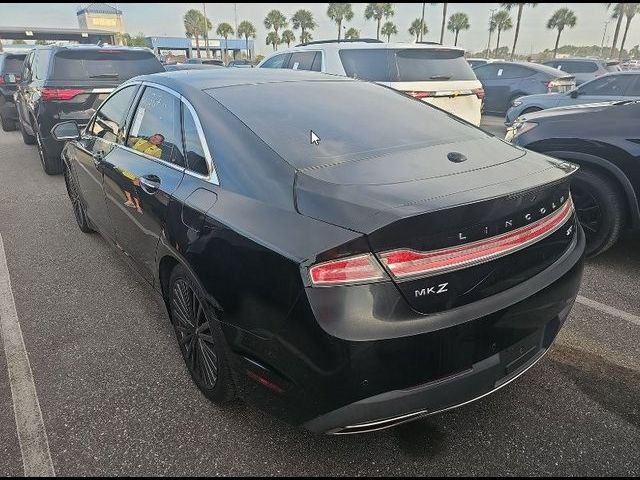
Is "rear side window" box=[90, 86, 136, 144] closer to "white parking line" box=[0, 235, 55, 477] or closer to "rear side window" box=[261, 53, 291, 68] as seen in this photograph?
"white parking line" box=[0, 235, 55, 477]

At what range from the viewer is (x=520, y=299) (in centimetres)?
181

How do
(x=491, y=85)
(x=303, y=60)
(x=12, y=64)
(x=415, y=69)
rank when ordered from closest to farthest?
1. (x=415, y=69)
2. (x=303, y=60)
3. (x=12, y=64)
4. (x=491, y=85)

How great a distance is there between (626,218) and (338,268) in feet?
10.4

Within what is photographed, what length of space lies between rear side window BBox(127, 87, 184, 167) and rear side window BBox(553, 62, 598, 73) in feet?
51.5

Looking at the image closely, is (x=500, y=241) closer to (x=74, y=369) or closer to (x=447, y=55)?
(x=74, y=369)

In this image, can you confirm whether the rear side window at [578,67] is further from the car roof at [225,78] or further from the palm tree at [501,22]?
the palm tree at [501,22]

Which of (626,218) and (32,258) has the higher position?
(626,218)

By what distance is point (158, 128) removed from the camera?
2732 mm

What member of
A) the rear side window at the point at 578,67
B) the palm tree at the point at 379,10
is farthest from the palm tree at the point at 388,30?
the rear side window at the point at 578,67

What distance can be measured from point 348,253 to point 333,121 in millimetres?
1062

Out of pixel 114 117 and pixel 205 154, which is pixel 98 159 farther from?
pixel 205 154

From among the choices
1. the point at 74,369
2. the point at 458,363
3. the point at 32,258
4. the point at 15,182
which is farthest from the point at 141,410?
the point at 15,182

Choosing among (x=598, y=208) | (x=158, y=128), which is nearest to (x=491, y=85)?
(x=598, y=208)

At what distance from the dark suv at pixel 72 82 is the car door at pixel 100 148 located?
2683mm
